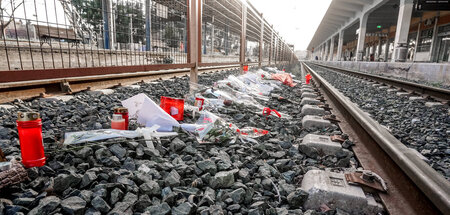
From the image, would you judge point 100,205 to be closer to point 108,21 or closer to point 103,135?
point 103,135

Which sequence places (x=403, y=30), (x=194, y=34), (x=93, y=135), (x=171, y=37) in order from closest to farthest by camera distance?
(x=93, y=135) < (x=194, y=34) < (x=171, y=37) < (x=403, y=30)

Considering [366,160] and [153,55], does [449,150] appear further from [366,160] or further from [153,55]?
[153,55]

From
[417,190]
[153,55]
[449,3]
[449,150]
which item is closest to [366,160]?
[417,190]

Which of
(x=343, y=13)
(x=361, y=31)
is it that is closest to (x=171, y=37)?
(x=361, y=31)

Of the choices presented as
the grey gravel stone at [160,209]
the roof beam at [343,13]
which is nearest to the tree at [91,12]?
the grey gravel stone at [160,209]

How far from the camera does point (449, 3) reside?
44.3 ft

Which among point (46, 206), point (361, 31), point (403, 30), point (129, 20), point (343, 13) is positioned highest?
point (343, 13)

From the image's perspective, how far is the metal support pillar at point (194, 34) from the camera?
421cm

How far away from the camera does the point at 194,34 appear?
4.38 m

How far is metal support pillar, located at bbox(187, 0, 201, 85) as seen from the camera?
421 cm

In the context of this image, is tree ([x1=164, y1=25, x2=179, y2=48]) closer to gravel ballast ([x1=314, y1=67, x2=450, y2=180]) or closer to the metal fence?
the metal fence

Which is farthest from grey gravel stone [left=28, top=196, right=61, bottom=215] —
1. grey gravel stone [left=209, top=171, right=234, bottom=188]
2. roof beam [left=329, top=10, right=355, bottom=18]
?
roof beam [left=329, top=10, right=355, bottom=18]

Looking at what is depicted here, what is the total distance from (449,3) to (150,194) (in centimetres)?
1848

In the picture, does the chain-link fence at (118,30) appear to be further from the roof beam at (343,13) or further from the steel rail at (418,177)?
the roof beam at (343,13)
